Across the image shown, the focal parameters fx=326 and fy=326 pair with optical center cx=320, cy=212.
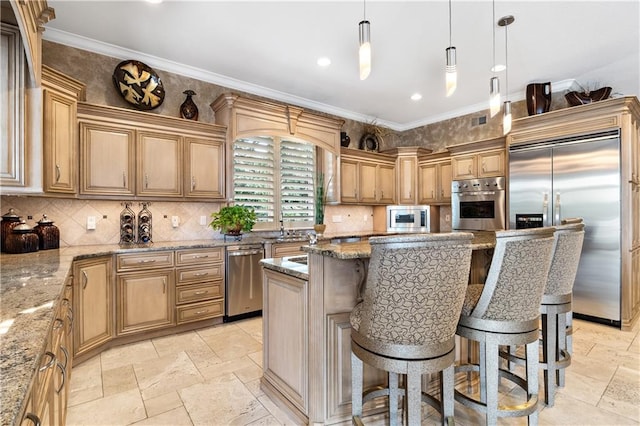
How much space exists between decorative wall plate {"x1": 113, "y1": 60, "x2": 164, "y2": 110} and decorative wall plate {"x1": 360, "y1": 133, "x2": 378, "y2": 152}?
331cm

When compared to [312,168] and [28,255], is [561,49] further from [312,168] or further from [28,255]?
[28,255]

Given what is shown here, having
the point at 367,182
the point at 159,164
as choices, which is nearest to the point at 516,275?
the point at 159,164

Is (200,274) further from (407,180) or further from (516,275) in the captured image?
(407,180)

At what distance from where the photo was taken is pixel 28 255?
8.16 ft

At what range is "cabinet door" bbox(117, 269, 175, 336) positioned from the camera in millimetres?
Result: 3082

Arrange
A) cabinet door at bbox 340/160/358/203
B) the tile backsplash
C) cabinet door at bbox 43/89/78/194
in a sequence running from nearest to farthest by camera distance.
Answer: cabinet door at bbox 43/89/78/194 < the tile backsplash < cabinet door at bbox 340/160/358/203

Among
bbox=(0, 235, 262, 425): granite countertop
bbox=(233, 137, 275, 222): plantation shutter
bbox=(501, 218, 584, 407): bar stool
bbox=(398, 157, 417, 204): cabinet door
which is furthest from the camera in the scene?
bbox=(398, 157, 417, 204): cabinet door

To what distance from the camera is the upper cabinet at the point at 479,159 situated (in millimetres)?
4660

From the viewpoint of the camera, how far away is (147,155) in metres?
3.47

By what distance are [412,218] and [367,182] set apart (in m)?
1.00

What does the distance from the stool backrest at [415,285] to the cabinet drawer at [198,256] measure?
2592 mm

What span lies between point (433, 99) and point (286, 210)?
2857 millimetres

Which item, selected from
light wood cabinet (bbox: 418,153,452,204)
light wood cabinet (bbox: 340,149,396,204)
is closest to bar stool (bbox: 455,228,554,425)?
light wood cabinet (bbox: 340,149,396,204)

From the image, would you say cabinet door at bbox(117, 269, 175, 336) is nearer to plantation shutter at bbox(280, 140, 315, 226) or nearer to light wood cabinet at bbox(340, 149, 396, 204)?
plantation shutter at bbox(280, 140, 315, 226)
